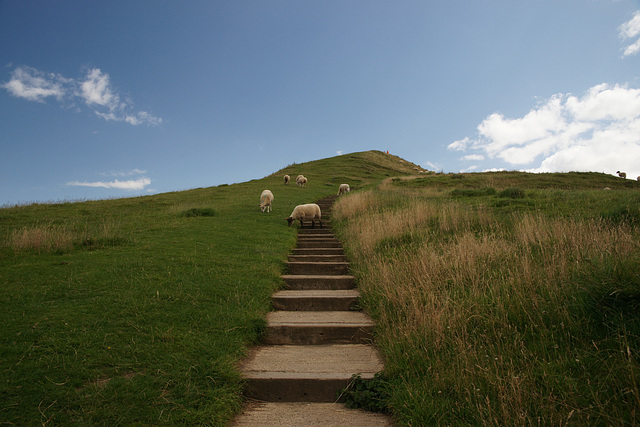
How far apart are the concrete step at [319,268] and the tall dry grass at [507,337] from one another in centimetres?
210

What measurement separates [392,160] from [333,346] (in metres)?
72.3

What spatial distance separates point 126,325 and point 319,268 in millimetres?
4831

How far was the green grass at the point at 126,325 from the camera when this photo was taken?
3.21 metres

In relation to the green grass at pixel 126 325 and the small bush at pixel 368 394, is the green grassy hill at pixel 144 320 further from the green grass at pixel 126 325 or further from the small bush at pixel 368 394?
the small bush at pixel 368 394

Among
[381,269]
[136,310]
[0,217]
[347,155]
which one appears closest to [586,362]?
[381,269]

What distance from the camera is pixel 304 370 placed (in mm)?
4223

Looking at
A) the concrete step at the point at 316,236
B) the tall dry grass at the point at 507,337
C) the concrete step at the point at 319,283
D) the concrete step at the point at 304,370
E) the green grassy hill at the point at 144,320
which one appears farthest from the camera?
the concrete step at the point at 316,236

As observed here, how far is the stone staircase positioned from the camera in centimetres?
359

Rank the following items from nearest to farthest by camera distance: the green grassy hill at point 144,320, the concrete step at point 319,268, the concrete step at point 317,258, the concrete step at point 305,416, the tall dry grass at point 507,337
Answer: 1. the tall dry grass at point 507,337
2. the green grassy hill at point 144,320
3. the concrete step at point 305,416
4. the concrete step at point 319,268
5. the concrete step at point 317,258

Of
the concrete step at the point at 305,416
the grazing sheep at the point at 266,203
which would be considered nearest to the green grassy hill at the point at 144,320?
the concrete step at the point at 305,416

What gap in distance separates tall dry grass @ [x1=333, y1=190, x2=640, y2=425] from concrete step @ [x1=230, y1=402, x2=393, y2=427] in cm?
35

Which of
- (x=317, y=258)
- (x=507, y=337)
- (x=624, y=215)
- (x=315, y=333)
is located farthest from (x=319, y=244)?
(x=624, y=215)

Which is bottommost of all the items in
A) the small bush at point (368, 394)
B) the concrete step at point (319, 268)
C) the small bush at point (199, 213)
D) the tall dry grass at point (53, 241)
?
the small bush at point (368, 394)

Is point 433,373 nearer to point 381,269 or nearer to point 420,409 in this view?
point 420,409
